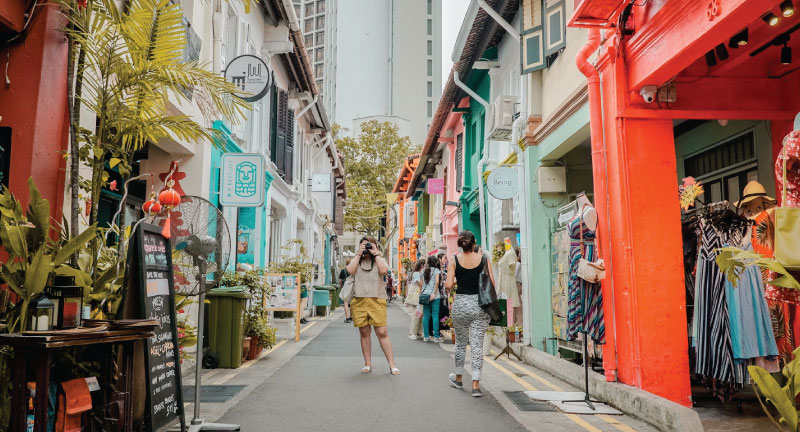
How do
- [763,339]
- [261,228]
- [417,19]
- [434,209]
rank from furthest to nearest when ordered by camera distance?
[417,19], [434,209], [261,228], [763,339]

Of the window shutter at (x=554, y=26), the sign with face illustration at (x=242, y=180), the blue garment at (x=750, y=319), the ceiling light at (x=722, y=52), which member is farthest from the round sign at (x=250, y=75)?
the blue garment at (x=750, y=319)

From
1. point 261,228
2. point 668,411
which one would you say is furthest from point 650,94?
point 261,228

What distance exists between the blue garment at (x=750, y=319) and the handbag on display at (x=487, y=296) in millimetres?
2401

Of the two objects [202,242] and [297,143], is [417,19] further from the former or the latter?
[202,242]

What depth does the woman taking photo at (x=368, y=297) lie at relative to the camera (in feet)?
27.6

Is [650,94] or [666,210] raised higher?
[650,94]

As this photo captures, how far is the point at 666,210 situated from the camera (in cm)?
666

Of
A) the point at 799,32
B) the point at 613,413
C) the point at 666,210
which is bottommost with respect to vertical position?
the point at 613,413

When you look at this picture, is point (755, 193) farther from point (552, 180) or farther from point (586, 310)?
point (552, 180)

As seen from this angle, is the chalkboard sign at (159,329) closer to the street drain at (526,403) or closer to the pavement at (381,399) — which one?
the pavement at (381,399)

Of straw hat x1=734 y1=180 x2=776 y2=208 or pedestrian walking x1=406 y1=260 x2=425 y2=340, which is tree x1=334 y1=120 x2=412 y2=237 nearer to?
pedestrian walking x1=406 y1=260 x2=425 y2=340

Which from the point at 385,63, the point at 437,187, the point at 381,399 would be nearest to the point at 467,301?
the point at 381,399

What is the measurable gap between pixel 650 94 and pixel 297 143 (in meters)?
14.5

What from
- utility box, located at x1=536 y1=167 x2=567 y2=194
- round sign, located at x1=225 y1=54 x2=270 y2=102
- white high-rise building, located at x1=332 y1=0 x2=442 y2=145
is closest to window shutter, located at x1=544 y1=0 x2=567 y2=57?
utility box, located at x1=536 y1=167 x2=567 y2=194
